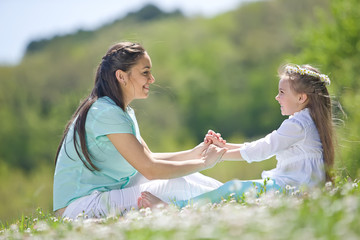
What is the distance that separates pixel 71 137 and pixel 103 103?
435 millimetres

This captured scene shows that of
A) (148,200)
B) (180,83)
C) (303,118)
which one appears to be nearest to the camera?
(148,200)

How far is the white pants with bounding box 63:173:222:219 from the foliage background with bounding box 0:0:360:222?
25494mm

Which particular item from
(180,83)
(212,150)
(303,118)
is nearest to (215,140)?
(212,150)

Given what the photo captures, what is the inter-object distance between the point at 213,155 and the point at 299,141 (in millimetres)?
792

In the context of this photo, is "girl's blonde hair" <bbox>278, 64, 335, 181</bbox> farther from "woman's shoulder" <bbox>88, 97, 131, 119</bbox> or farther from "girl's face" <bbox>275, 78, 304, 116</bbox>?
"woman's shoulder" <bbox>88, 97, 131, 119</bbox>

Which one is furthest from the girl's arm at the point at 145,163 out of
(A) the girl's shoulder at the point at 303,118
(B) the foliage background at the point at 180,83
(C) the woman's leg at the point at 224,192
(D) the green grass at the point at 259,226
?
(B) the foliage background at the point at 180,83

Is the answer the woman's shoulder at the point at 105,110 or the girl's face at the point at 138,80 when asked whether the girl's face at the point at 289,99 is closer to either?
the girl's face at the point at 138,80

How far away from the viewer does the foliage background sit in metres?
41.4

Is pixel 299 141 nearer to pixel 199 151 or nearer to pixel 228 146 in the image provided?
pixel 228 146

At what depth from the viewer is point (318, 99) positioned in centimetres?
432

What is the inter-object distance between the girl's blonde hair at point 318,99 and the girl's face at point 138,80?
1.28 metres

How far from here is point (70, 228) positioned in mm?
2742

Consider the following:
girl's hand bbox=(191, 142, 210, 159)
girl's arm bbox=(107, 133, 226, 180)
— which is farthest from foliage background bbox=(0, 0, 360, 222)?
girl's arm bbox=(107, 133, 226, 180)

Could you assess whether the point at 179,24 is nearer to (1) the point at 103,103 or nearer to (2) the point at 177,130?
(2) the point at 177,130
